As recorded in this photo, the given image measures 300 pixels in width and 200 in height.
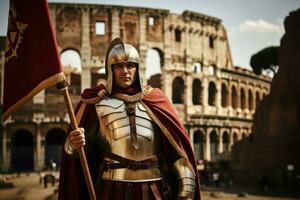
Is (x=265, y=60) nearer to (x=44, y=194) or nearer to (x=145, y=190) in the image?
(x=44, y=194)

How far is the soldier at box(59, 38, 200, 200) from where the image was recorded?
3227 mm

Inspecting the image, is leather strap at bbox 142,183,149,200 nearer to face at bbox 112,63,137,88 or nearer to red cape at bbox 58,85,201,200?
red cape at bbox 58,85,201,200

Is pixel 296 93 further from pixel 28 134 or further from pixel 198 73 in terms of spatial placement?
pixel 28 134

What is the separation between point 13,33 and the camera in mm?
3059

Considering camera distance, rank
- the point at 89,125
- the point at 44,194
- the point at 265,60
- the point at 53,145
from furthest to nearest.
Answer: the point at 265,60 < the point at 53,145 < the point at 44,194 < the point at 89,125

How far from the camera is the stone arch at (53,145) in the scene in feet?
90.5

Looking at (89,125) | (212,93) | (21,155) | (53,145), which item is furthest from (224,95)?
(89,125)

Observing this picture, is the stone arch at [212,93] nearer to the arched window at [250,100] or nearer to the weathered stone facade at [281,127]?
the arched window at [250,100]

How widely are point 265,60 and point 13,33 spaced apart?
125 ft

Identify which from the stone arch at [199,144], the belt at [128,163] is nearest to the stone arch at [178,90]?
the stone arch at [199,144]

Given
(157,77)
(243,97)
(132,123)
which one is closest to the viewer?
(132,123)

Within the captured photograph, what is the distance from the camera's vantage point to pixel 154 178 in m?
3.27

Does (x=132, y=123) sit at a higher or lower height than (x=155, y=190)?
higher

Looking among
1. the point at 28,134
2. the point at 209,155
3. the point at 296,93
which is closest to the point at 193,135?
the point at 209,155
